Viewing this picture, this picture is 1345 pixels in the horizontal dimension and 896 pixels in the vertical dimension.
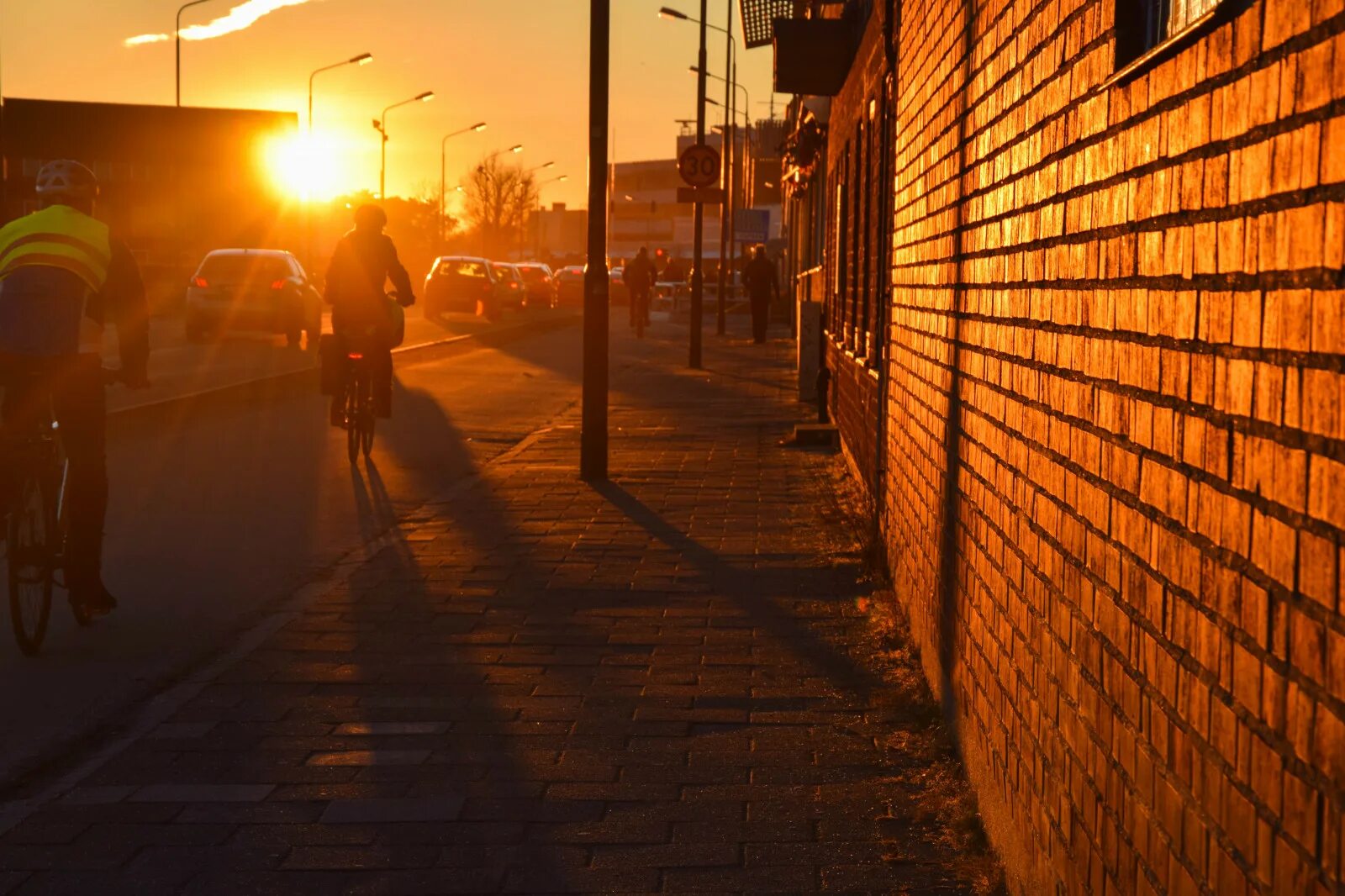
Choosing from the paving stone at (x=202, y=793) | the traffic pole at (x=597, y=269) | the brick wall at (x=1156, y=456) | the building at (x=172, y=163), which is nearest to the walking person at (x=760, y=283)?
the traffic pole at (x=597, y=269)

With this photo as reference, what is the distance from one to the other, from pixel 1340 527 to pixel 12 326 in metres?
6.09

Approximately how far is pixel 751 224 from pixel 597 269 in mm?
39525

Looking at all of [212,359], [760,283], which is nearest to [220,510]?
[212,359]

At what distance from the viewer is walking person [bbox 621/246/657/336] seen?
42469 mm

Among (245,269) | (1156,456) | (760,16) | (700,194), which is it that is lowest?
(1156,456)

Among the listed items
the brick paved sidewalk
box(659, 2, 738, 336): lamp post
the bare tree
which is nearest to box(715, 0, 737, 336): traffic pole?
box(659, 2, 738, 336): lamp post

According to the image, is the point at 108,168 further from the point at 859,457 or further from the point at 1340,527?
the point at 1340,527

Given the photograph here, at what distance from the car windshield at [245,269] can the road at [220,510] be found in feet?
26.1

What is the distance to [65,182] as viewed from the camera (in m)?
7.46

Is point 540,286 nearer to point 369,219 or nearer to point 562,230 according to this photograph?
point 369,219

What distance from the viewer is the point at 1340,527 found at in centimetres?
211

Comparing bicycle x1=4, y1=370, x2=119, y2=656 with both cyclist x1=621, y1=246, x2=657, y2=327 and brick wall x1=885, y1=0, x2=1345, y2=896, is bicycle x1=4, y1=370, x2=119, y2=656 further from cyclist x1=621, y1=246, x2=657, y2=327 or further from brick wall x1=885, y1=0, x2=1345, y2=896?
cyclist x1=621, y1=246, x2=657, y2=327

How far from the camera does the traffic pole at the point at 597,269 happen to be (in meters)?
13.0

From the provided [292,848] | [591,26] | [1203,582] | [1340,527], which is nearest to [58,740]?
[292,848]
